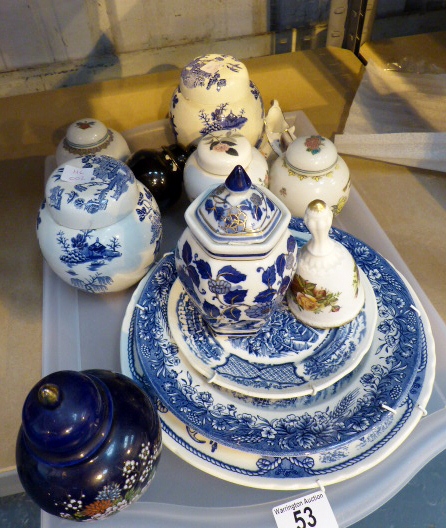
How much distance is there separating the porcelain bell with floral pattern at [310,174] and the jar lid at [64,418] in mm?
509

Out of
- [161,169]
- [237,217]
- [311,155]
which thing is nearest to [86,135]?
[161,169]

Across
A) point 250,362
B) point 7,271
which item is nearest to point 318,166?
point 250,362

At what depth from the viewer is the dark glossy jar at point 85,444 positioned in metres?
0.48

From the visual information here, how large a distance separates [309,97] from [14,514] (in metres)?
1.14

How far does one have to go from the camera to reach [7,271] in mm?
1024

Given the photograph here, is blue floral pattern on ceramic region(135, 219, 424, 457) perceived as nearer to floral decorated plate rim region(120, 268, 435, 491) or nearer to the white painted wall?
floral decorated plate rim region(120, 268, 435, 491)

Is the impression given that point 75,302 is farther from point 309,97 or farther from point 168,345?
point 309,97

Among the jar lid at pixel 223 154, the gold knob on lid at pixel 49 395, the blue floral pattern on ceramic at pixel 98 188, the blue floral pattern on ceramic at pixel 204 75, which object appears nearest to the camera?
the gold knob on lid at pixel 49 395

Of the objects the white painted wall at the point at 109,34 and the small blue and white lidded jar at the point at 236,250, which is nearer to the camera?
the small blue and white lidded jar at the point at 236,250

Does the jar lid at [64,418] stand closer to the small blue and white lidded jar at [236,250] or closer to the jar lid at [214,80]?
the small blue and white lidded jar at [236,250]

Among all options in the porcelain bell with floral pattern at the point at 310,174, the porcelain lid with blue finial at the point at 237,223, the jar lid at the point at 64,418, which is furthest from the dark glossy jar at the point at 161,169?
the jar lid at the point at 64,418

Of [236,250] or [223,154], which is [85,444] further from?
[223,154]

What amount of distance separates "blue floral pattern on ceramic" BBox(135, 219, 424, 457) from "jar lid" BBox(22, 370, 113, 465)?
0.43 feet

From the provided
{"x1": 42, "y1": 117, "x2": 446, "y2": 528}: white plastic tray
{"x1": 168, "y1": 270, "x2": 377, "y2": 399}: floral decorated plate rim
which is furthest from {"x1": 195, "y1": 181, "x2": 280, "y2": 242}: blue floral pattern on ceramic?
{"x1": 42, "y1": 117, "x2": 446, "y2": 528}: white plastic tray
